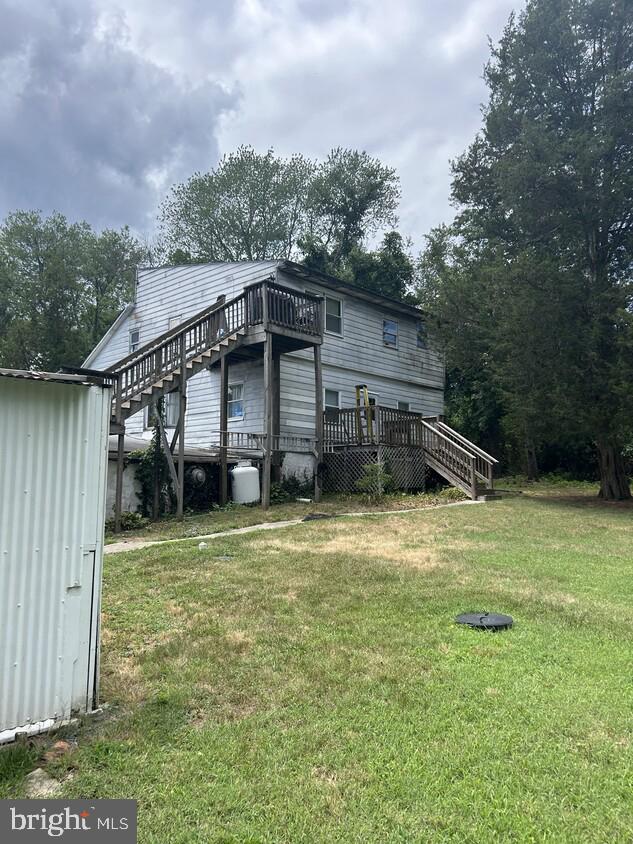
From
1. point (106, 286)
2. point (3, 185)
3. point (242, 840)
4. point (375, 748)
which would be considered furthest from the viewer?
point (106, 286)

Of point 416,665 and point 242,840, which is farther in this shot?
point 416,665

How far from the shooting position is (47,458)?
9.64 ft

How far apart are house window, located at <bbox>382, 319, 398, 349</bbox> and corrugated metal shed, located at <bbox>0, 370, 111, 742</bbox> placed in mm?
17108

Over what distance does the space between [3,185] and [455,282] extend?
1040 inches

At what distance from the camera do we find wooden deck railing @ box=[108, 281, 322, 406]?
38.6 feet

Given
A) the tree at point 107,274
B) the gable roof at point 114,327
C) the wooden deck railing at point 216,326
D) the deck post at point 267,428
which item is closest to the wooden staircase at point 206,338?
the wooden deck railing at point 216,326

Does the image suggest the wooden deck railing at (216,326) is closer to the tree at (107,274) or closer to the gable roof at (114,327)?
the gable roof at (114,327)

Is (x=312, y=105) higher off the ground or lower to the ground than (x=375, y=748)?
higher

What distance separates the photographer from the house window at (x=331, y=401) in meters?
17.3

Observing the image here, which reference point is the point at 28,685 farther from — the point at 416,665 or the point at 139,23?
the point at 139,23

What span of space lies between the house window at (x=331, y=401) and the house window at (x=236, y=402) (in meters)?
2.62

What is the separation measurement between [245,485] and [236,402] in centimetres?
359

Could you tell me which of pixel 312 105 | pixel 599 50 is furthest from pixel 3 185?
pixel 599 50

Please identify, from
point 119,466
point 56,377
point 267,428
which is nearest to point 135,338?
point 267,428
